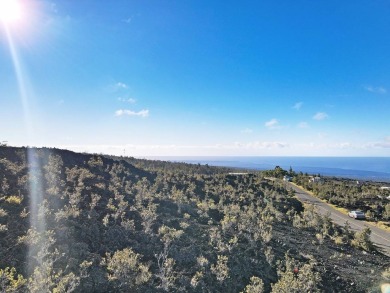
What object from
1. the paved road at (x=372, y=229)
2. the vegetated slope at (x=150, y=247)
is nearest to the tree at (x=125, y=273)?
the vegetated slope at (x=150, y=247)

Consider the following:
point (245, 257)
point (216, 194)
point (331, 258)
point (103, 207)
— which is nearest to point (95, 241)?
point (103, 207)

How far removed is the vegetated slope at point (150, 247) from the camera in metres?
11.1

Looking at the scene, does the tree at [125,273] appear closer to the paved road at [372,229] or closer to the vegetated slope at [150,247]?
the vegetated slope at [150,247]

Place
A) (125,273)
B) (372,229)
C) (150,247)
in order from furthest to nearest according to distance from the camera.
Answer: (372,229), (150,247), (125,273)

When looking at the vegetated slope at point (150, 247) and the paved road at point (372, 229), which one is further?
the paved road at point (372, 229)

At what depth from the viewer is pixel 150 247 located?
1452 centimetres

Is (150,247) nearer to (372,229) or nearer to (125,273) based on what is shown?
(125,273)

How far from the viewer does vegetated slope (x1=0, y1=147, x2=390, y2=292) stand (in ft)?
36.6

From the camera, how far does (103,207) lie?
19.0m

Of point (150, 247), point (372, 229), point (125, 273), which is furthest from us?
point (372, 229)

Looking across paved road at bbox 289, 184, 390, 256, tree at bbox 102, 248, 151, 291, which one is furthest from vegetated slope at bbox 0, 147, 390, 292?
paved road at bbox 289, 184, 390, 256

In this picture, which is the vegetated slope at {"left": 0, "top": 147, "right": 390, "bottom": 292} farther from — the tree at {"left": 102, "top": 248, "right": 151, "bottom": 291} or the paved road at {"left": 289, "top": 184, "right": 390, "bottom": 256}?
the paved road at {"left": 289, "top": 184, "right": 390, "bottom": 256}

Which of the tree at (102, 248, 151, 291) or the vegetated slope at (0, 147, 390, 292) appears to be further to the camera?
the vegetated slope at (0, 147, 390, 292)

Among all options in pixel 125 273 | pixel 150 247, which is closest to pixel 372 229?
pixel 150 247
